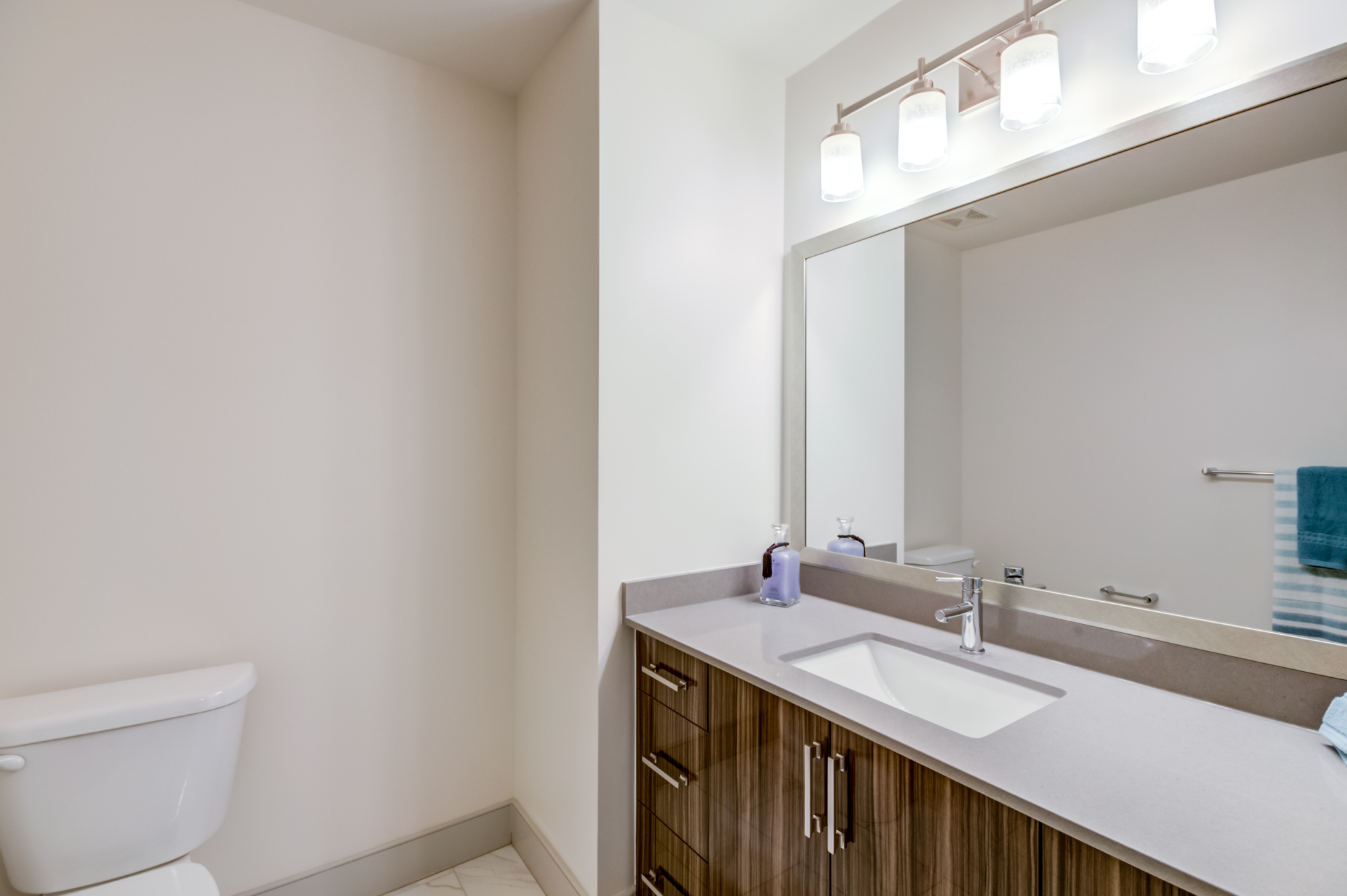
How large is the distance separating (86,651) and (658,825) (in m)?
1.44

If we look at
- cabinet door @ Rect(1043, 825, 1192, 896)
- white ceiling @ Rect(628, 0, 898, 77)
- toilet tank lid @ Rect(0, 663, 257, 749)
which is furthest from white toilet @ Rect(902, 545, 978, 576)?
toilet tank lid @ Rect(0, 663, 257, 749)

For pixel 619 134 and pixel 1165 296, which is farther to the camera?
pixel 619 134

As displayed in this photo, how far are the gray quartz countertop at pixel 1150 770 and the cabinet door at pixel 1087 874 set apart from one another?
28 millimetres

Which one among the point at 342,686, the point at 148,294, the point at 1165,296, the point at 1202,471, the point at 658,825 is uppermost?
the point at 148,294

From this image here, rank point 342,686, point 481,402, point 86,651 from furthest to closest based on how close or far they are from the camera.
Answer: point 481,402, point 342,686, point 86,651

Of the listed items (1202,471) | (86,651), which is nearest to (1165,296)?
(1202,471)

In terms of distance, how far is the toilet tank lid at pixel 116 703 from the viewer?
4.02 feet

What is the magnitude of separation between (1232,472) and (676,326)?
4.01 ft

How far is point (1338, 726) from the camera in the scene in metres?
0.87

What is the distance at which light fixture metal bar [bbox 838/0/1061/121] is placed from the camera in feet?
4.08

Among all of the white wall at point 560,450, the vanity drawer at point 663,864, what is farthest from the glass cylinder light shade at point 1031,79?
the vanity drawer at point 663,864

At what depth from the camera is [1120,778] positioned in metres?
0.81

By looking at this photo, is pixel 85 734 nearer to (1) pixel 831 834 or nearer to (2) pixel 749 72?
(1) pixel 831 834

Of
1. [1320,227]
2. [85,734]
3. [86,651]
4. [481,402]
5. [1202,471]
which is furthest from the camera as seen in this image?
[481,402]
